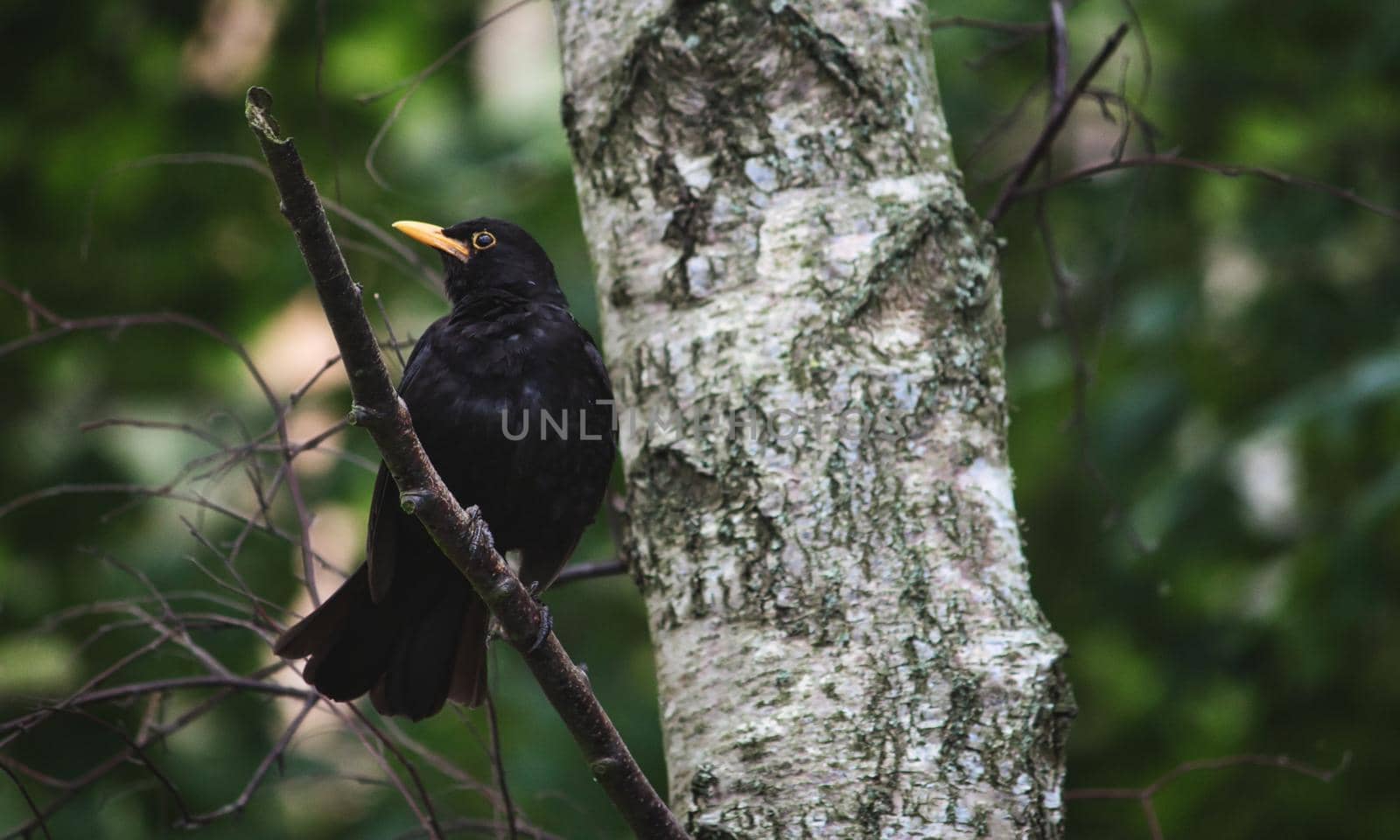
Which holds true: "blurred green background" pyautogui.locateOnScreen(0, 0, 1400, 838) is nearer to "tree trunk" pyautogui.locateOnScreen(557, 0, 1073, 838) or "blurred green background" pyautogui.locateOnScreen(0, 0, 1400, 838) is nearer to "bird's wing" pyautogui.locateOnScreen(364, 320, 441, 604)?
"tree trunk" pyautogui.locateOnScreen(557, 0, 1073, 838)

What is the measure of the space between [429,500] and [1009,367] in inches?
140

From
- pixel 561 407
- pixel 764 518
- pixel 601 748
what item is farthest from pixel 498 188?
pixel 601 748

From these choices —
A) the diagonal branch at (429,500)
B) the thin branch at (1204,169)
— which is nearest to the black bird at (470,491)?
the diagonal branch at (429,500)

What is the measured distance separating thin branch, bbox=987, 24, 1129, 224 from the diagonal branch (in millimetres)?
1325

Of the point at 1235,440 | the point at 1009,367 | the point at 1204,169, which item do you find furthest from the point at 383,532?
the point at 1009,367

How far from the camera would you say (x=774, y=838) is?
2113mm

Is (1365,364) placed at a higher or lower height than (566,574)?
higher

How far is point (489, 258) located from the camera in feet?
10.9

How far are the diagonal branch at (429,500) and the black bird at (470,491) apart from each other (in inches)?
25.1

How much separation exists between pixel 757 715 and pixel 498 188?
3124 mm

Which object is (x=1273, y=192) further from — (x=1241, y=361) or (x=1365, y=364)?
(x=1365, y=364)

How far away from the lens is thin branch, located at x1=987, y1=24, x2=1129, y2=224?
2635mm

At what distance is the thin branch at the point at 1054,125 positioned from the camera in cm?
263

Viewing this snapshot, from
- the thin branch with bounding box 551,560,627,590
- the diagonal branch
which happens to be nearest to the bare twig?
the thin branch with bounding box 551,560,627,590
